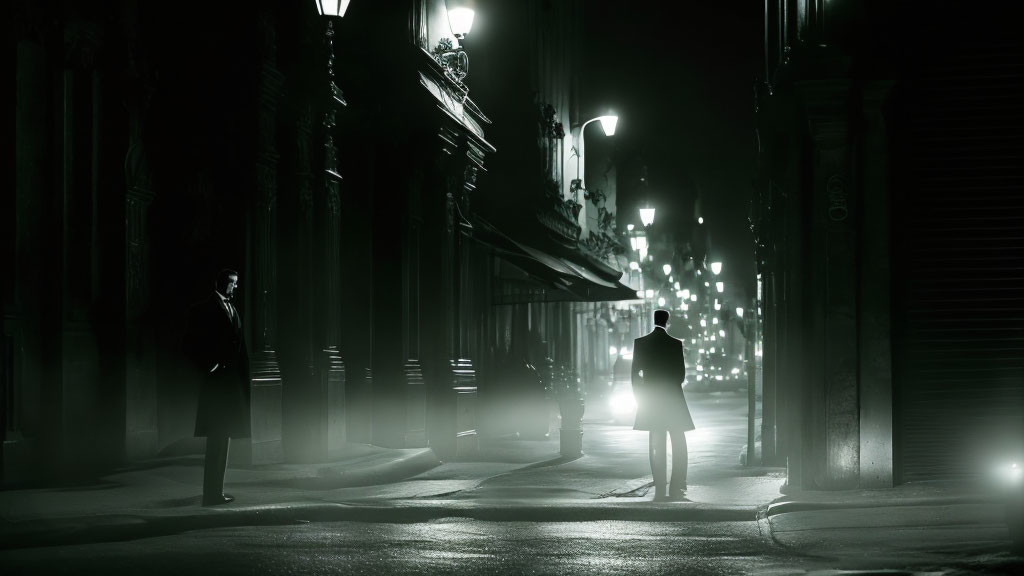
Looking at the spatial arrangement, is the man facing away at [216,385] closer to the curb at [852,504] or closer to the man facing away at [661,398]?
the man facing away at [661,398]

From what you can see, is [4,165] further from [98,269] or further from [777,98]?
[777,98]

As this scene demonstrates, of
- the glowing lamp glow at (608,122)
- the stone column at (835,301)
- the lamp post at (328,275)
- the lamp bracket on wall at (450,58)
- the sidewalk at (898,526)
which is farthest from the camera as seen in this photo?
the glowing lamp glow at (608,122)

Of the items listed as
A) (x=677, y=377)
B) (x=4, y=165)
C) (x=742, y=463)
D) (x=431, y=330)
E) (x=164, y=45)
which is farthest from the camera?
(x=431, y=330)

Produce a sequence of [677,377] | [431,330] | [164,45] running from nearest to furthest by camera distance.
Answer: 1. [677,377]
2. [164,45]
3. [431,330]

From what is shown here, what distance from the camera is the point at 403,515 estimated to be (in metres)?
11.0

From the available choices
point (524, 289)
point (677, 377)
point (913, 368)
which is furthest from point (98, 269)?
point (524, 289)

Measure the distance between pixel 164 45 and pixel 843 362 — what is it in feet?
26.5

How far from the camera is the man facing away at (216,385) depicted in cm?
1095

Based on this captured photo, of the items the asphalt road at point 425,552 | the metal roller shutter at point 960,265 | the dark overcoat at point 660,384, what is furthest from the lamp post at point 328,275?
the metal roller shutter at point 960,265

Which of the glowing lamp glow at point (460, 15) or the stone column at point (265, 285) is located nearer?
the stone column at point (265, 285)

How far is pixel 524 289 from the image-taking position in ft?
98.6

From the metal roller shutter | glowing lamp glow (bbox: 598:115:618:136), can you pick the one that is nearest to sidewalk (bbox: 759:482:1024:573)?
the metal roller shutter

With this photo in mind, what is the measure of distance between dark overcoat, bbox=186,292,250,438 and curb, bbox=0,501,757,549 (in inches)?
31.0

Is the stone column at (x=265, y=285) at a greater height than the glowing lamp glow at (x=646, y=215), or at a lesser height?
lesser
